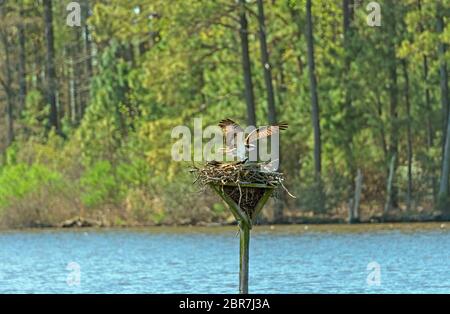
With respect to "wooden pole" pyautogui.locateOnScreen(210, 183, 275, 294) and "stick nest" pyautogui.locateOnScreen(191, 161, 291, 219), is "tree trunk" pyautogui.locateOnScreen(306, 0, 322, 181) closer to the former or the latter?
→ "wooden pole" pyautogui.locateOnScreen(210, 183, 275, 294)

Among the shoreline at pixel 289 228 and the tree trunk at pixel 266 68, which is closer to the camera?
the shoreline at pixel 289 228

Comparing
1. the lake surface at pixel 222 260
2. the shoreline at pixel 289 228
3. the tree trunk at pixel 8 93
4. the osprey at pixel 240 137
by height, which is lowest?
the lake surface at pixel 222 260

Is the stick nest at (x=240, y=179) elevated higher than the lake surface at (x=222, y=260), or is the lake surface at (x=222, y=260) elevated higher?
the stick nest at (x=240, y=179)

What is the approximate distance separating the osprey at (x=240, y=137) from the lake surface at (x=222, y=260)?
10.1 meters

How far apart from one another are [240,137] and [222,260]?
18.8m

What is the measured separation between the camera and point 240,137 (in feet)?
67.2

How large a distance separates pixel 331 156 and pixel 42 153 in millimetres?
10170

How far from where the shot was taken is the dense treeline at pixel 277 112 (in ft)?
170

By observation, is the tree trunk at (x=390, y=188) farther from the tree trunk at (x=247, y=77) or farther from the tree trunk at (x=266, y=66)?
the tree trunk at (x=247, y=77)

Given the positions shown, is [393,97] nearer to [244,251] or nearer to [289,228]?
[289,228]

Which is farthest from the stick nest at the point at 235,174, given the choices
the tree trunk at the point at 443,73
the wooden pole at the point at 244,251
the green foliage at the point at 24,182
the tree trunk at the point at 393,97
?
the green foliage at the point at 24,182

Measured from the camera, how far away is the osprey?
66.7ft

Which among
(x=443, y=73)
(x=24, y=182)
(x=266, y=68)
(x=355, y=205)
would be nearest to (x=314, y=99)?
(x=266, y=68)
